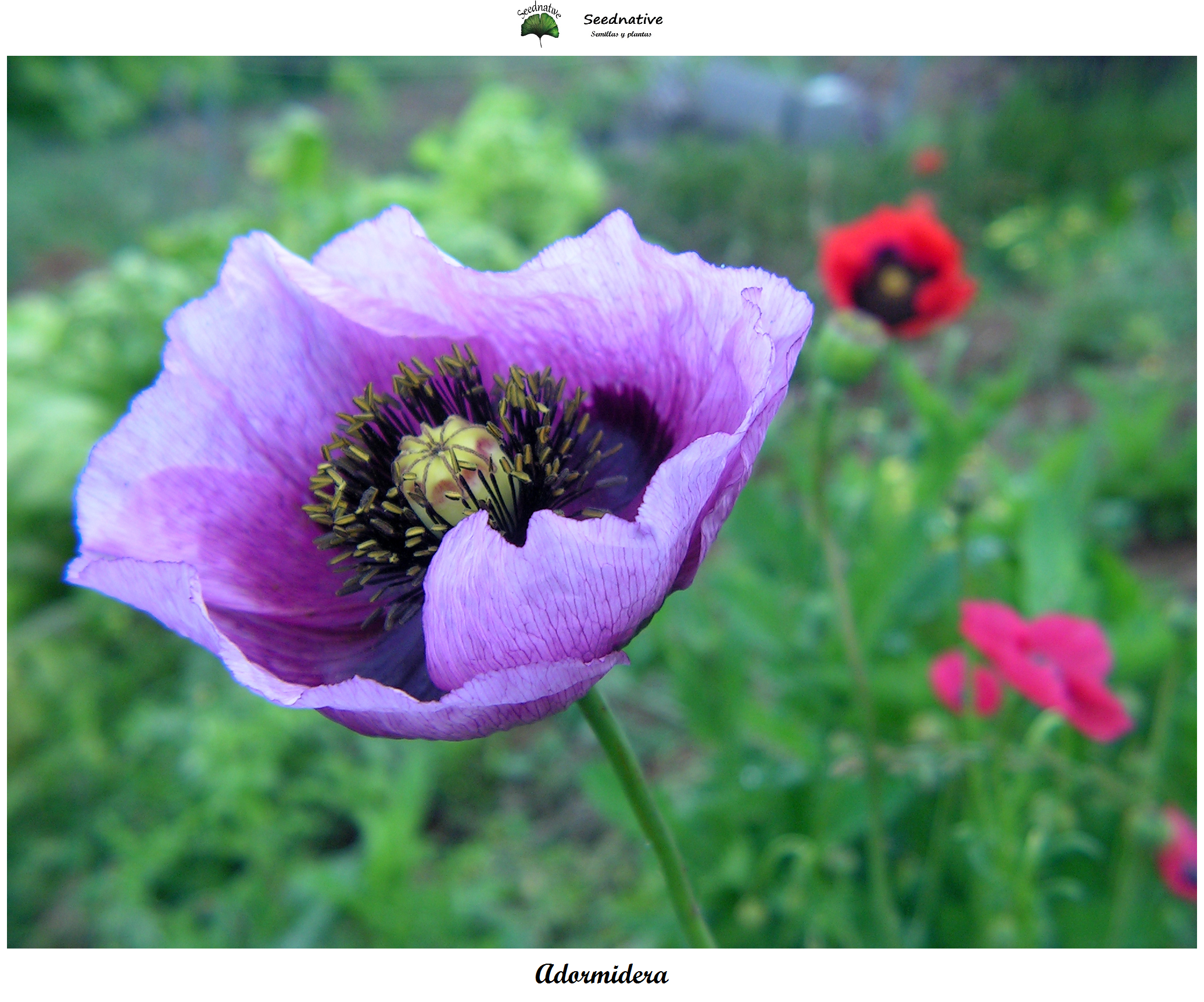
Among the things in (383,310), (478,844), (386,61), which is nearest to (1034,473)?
(478,844)

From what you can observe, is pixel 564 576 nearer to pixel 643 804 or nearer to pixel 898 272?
pixel 643 804

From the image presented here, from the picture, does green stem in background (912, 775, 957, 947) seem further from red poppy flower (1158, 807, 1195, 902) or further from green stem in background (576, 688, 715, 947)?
green stem in background (576, 688, 715, 947)

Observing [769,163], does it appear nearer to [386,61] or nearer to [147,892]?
[386,61]

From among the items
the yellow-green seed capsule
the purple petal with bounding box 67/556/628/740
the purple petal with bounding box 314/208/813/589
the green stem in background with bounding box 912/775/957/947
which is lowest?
the green stem in background with bounding box 912/775/957/947
